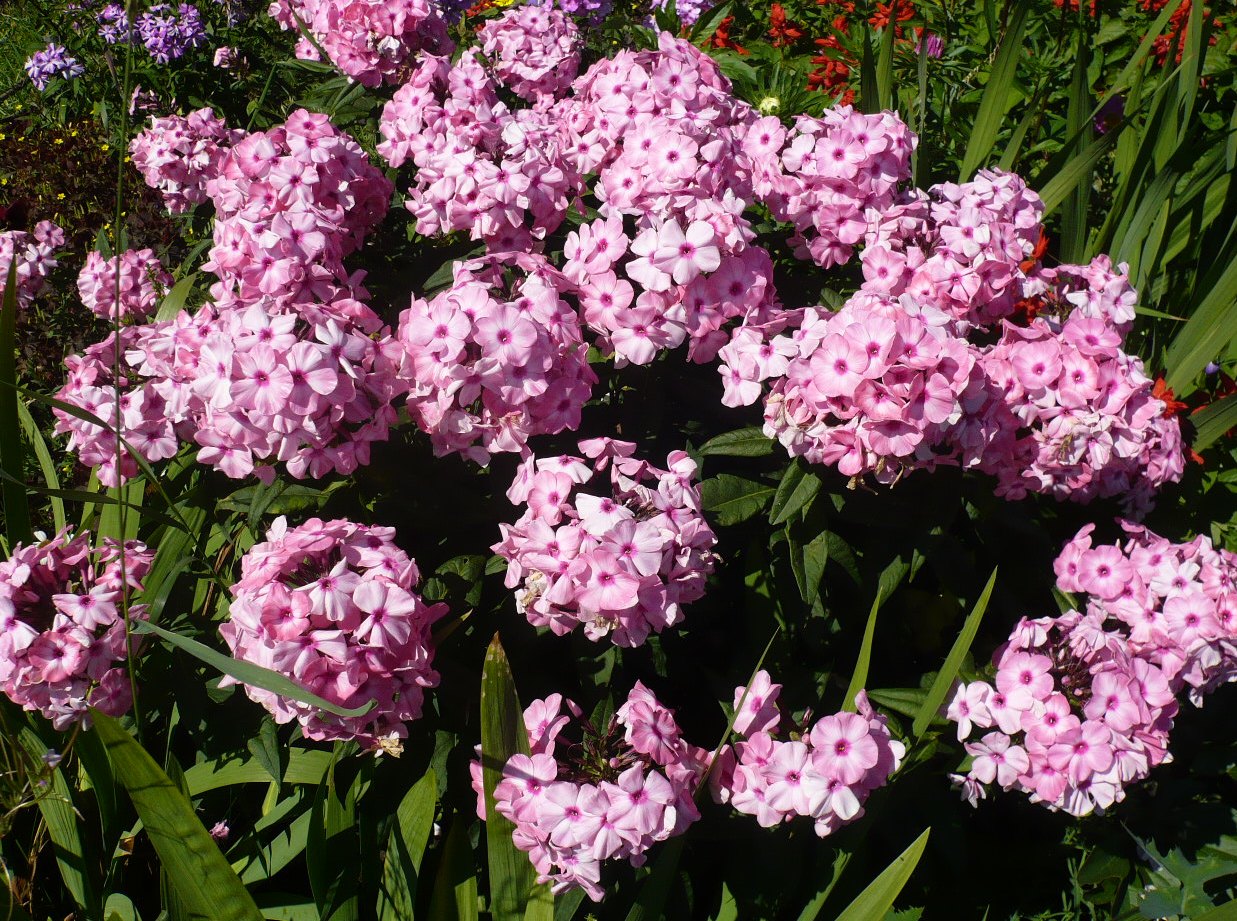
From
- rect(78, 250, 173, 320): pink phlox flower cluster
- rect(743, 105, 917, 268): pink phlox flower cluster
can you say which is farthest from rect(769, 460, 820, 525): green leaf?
rect(78, 250, 173, 320): pink phlox flower cluster

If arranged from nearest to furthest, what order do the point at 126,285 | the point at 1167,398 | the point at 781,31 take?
the point at 1167,398
the point at 126,285
the point at 781,31

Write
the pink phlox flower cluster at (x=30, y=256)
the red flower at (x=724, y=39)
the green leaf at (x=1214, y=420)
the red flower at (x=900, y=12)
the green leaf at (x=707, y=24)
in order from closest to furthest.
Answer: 1. the green leaf at (x=1214, y=420)
2. the pink phlox flower cluster at (x=30, y=256)
3. the green leaf at (x=707, y=24)
4. the red flower at (x=900, y=12)
5. the red flower at (x=724, y=39)

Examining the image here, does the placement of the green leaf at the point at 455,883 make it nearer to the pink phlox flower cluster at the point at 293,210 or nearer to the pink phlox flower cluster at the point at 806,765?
the pink phlox flower cluster at the point at 806,765

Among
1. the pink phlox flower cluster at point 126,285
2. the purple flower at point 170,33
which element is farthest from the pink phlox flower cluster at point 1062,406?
the purple flower at point 170,33

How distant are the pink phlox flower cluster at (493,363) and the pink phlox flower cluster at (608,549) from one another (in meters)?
0.10

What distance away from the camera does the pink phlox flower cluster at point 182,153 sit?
2.71 metres

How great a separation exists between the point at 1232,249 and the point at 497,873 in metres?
2.59

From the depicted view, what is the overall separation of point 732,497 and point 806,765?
0.54 metres

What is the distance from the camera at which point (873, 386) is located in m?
1.65

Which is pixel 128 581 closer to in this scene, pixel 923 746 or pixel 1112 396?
pixel 923 746

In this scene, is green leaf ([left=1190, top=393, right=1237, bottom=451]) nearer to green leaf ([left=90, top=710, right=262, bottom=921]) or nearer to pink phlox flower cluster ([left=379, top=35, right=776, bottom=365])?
pink phlox flower cluster ([left=379, top=35, right=776, bottom=365])

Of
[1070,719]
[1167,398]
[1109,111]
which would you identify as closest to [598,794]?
[1070,719]

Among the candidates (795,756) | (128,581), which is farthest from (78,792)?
(795,756)

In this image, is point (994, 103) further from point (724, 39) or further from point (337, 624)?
point (724, 39)
